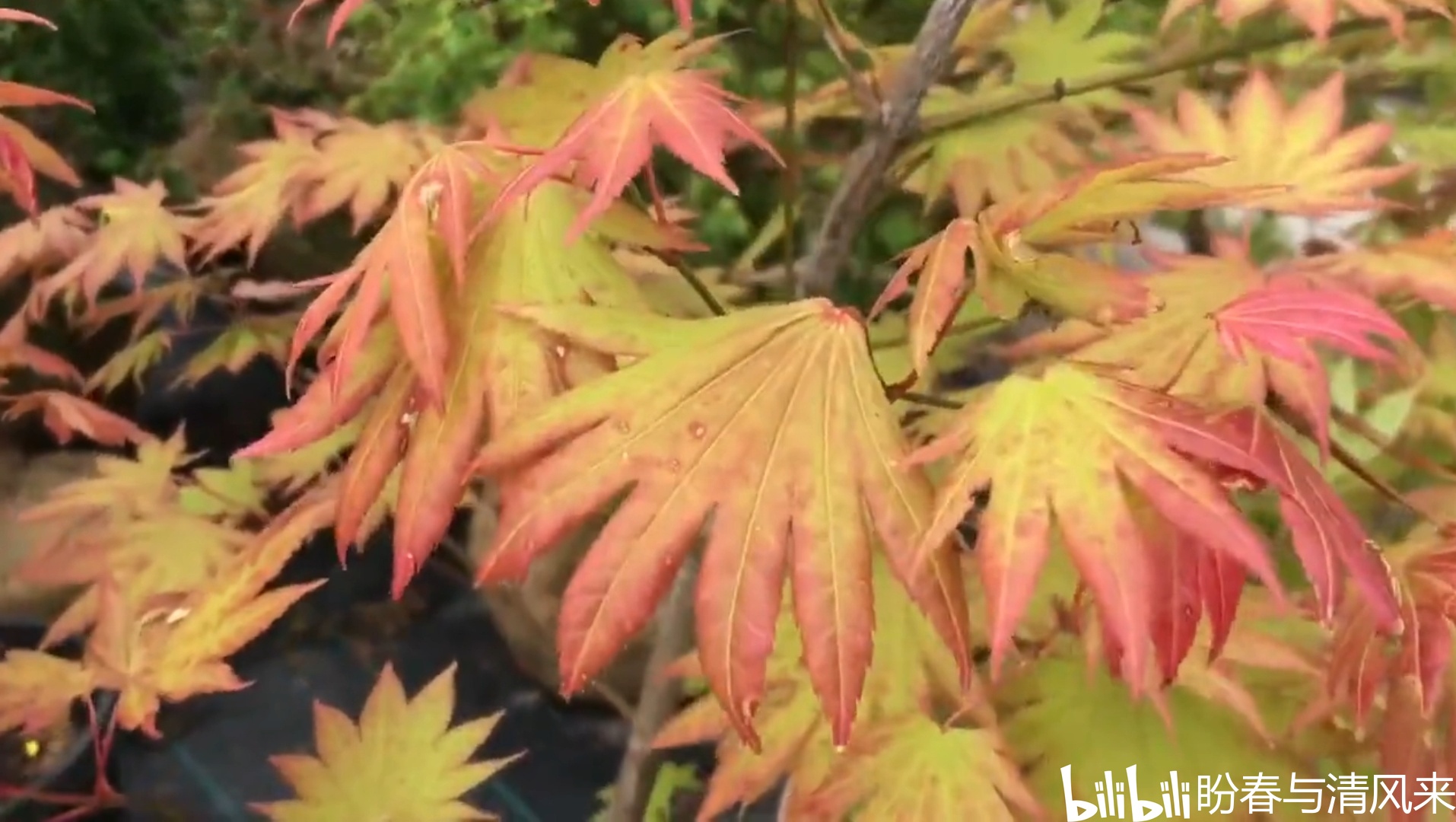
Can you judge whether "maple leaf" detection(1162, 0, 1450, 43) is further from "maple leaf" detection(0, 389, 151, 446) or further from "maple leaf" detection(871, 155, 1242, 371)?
"maple leaf" detection(0, 389, 151, 446)

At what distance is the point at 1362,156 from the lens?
649mm

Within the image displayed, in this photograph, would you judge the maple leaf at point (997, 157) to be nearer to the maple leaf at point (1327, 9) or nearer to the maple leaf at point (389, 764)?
the maple leaf at point (1327, 9)

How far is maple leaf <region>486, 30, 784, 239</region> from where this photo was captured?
18.3 inches

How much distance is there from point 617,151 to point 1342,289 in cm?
31

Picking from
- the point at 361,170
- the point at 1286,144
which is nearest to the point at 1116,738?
the point at 1286,144

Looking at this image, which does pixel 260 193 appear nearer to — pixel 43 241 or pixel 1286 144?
pixel 43 241

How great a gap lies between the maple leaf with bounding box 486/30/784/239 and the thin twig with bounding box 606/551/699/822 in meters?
0.31

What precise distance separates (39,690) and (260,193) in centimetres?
35

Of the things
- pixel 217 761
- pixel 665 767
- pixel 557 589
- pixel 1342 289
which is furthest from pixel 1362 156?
pixel 217 761

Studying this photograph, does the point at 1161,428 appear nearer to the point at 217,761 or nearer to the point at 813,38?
the point at 813,38

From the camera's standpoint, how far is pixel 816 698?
603 mm

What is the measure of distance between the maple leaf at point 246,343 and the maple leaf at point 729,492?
0.63 m

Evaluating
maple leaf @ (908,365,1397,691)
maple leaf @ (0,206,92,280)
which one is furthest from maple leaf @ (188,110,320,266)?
maple leaf @ (908,365,1397,691)

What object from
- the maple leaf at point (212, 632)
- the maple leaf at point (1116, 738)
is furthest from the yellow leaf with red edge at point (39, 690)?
the maple leaf at point (1116, 738)
